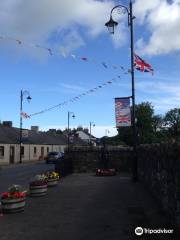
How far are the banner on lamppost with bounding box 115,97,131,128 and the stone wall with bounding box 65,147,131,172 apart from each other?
9.65 metres

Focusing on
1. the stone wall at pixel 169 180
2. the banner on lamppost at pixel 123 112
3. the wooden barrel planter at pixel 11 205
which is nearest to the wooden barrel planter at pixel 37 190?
the wooden barrel planter at pixel 11 205

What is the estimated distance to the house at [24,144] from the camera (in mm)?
63250

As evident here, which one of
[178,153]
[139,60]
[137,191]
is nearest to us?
[178,153]

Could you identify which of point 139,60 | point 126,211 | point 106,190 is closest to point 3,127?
point 139,60

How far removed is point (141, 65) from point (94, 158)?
1179 cm

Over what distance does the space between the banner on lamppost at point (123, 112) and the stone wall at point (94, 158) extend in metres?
9.65


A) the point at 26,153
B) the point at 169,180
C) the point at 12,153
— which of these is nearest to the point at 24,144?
the point at 26,153

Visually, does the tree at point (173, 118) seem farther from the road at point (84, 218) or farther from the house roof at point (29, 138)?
the road at point (84, 218)

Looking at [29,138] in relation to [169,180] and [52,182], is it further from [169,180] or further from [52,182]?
[169,180]

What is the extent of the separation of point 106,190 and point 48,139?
69.9 m

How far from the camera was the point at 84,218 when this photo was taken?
11.7 metres

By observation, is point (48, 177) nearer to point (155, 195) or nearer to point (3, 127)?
point (155, 195)

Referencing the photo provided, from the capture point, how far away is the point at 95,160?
34.1 meters

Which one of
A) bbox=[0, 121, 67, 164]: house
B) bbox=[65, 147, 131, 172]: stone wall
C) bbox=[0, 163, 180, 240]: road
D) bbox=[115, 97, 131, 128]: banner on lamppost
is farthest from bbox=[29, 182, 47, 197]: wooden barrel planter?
bbox=[0, 121, 67, 164]: house
